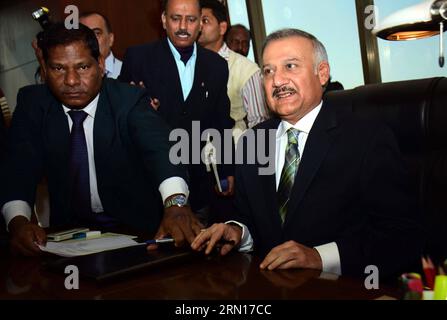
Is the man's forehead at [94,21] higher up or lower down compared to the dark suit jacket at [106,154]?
higher up

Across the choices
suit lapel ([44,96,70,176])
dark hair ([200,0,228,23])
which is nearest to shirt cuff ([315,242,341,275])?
suit lapel ([44,96,70,176])

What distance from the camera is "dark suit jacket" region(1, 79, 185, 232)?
2012 mm

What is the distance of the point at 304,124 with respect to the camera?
1.82m

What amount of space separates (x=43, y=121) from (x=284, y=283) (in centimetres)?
129

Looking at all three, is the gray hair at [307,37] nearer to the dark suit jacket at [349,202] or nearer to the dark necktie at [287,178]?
the dark suit jacket at [349,202]

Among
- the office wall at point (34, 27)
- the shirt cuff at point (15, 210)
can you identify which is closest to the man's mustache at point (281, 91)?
the shirt cuff at point (15, 210)

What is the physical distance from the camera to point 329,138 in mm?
1699

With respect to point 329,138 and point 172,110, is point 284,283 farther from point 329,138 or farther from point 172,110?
point 172,110

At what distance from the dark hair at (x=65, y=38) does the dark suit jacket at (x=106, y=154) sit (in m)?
0.19

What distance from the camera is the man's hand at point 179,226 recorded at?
151cm

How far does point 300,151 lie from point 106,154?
28.9 inches

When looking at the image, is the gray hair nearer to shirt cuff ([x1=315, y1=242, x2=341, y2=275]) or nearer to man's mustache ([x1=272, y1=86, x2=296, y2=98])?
man's mustache ([x1=272, y1=86, x2=296, y2=98])

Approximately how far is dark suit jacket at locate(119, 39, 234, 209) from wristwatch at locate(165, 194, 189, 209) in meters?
1.13
